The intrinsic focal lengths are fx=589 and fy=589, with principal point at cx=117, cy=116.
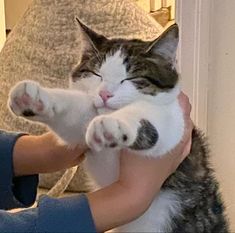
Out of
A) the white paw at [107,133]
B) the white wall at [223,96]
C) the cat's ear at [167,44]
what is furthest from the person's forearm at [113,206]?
the white wall at [223,96]

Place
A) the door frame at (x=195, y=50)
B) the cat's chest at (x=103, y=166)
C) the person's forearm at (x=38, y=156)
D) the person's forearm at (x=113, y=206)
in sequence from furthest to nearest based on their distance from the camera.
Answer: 1. the door frame at (x=195, y=50)
2. the person's forearm at (x=38, y=156)
3. the cat's chest at (x=103, y=166)
4. the person's forearm at (x=113, y=206)

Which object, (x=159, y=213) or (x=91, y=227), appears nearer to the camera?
(x=91, y=227)

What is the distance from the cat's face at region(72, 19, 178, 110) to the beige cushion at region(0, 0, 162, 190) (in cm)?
53

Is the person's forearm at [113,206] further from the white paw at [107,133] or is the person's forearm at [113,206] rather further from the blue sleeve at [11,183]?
the blue sleeve at [11,183]

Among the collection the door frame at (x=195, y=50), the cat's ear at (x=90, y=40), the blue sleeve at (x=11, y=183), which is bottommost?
the blue sleeve at (x=11, y=183)

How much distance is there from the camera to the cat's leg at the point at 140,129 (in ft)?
2.58

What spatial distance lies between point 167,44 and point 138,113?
0.15m

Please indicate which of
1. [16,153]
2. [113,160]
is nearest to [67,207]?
[113,160]

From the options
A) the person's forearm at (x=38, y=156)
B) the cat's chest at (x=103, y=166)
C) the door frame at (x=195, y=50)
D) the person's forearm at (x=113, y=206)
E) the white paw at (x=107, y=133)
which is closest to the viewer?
the white paw at (x=107, y=133)

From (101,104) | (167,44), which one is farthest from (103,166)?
(167,44)

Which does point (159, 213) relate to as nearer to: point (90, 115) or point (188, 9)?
point (90, 115)

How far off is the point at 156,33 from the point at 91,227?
805 millimetres

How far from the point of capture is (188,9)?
156 centimetres

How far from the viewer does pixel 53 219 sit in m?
0.86
